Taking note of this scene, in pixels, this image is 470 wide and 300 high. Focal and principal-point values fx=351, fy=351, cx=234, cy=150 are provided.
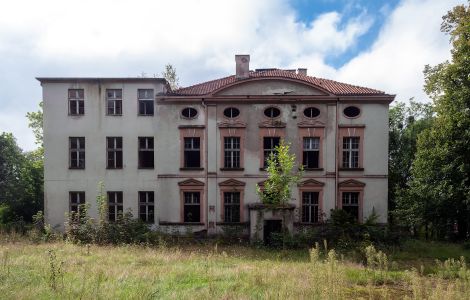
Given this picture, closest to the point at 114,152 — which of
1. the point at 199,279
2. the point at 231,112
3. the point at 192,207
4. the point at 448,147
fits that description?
the point at 192,207

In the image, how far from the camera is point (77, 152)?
22.0 metres

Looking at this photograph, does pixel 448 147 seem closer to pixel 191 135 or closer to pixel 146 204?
pixel 191 135

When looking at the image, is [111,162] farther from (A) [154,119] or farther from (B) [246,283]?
(B) [246,283]

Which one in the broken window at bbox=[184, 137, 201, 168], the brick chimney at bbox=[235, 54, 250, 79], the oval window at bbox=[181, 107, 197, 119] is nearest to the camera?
the oval window at bbox=[181, 107, 197, 119]

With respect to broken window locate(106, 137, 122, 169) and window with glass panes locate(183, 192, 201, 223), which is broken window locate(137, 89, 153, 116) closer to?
broken window locate(106, 137, 122, 169)

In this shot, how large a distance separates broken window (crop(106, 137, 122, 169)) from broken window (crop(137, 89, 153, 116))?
231cm

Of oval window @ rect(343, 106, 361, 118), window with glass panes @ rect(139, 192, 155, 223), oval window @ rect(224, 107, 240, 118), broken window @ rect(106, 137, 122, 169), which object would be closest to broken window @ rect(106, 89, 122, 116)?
broken window @ rect(106, 137, 122, 169)

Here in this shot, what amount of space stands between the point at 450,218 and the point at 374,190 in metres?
6.43

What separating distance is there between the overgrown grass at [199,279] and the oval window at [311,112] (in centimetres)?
976

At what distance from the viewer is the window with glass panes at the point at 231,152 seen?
2184cm

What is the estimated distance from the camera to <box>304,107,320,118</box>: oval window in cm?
2169

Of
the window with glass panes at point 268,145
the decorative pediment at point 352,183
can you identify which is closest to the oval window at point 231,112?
the window with glass panes at point 268,145

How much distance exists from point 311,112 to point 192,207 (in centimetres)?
946

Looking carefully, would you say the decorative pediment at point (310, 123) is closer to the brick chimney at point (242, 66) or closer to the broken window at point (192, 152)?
the brick chimney at point (242, 66)
